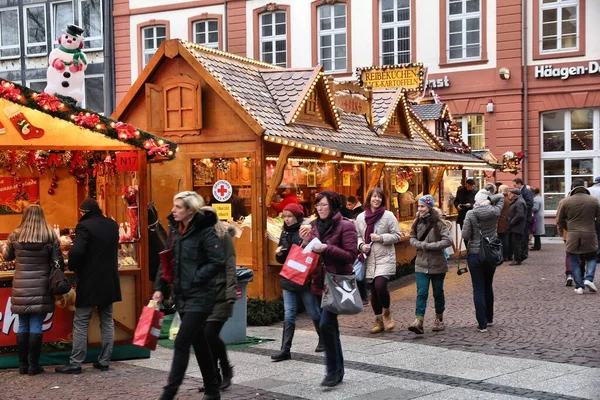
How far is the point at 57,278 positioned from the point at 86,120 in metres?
1.87

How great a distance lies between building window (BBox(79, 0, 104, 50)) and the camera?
108ft

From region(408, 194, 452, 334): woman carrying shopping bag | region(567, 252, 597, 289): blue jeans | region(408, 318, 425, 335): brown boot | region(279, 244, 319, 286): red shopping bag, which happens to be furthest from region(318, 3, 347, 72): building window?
region(279, 244, 319, 286): red shopping bag

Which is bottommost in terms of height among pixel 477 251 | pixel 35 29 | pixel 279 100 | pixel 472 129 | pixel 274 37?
pixel 477 251

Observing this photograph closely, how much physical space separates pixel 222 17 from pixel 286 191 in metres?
17.4

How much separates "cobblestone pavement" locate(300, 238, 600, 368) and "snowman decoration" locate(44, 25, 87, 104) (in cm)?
426

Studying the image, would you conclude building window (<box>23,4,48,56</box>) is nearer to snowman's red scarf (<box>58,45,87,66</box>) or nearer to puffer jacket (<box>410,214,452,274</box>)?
snowman's red scarf (<box>58,45,87,66</box>)

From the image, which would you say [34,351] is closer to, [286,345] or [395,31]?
[286,345]

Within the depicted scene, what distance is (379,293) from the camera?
34.3 feet

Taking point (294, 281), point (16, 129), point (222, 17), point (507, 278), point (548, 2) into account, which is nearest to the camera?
point (294, 281)

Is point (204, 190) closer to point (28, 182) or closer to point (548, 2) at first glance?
point (28, 182)

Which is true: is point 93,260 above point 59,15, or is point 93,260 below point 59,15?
below

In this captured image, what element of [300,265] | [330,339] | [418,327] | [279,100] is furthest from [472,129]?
[330,339]

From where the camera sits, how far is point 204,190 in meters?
12.9

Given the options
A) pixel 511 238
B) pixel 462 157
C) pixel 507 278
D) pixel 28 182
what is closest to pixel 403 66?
pixel 462 157
